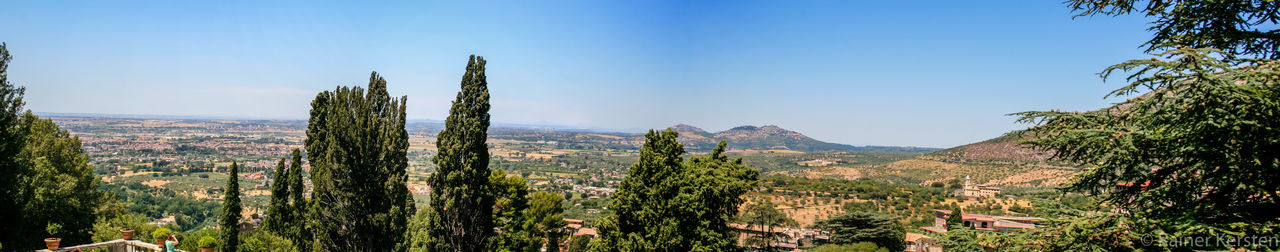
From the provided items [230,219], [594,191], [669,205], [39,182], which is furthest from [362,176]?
[594,191]

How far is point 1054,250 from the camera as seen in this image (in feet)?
15.3

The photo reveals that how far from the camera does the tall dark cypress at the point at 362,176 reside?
1199cm

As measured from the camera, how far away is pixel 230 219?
17.9m

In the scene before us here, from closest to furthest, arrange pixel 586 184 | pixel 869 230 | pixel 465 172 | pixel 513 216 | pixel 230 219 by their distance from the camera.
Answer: pixel 465 172 < pixel 230 219 < pixel 513 216 < pixel 869 230 < pixel 586 184

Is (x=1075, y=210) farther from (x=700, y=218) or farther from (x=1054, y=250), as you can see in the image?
(x=700, y=218)

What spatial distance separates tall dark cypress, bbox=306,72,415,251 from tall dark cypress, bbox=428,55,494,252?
972 millimetres

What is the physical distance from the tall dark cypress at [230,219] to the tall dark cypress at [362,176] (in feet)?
24.8

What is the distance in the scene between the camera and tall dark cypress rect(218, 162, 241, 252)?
58.5 feet

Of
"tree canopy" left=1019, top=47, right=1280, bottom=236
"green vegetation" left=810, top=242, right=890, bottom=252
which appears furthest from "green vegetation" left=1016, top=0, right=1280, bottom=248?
"green vegetation" left=810, top=242, right=890, bottom=252

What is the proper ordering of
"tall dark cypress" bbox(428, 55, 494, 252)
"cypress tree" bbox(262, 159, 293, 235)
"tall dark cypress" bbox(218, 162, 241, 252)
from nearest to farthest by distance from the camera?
"tall dark cypress" bbox(428, 55, 494, 252) → "cypress tree" bbox(262, 159, 293, 235) → "tall dark cypress" bbox(218, 162, 241, 252)

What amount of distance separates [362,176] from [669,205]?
7297 millimetres

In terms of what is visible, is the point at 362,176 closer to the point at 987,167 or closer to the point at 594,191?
the point at 594,191

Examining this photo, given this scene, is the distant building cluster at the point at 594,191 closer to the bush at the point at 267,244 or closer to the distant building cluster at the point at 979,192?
the distant building cluster at the point at 979,192

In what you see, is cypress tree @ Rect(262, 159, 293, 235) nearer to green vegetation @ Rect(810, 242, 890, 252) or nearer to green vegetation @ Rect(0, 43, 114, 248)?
green vegetation @ Rect(0, 43, 114, 248)
